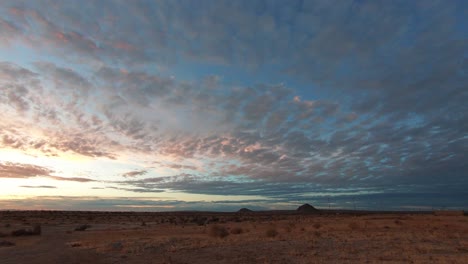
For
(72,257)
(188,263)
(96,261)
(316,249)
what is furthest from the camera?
(316,249)

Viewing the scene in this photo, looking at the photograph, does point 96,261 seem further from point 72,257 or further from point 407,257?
point 407,257

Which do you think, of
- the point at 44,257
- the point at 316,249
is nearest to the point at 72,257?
the point at 44,257

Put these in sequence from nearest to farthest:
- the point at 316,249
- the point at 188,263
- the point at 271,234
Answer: the point at 188,263, the point at 316,249, the point at 271,234

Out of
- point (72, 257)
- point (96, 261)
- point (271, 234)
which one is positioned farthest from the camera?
point (271, 234)

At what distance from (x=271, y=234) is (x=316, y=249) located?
1093cm

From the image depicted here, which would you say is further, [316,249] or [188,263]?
[316,249]

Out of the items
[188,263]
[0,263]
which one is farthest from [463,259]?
[0,263]

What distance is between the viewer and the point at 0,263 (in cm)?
2016

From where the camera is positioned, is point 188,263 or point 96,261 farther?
point 96,261

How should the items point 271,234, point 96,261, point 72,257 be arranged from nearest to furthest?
point 96,261, point 72,257, point 271,234

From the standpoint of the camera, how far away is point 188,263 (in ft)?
62.3

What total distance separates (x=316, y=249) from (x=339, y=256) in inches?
146

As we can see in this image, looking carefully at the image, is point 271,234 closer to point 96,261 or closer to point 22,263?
point 96,261

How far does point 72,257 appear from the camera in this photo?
72.9ft
